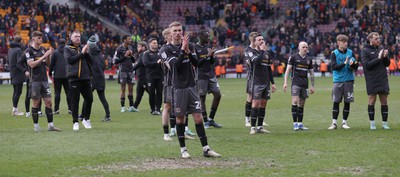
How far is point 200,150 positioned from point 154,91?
8332 mm

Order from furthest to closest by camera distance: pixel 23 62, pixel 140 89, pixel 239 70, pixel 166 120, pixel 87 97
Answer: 1. pixel 239 70
2. pixel 140 89
3. pixel 23 62
4. pixel 87 97
5. pixel 166 120

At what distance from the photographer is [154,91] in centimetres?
2164

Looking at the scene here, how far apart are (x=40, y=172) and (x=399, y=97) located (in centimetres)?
1849

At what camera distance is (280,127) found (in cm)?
1764

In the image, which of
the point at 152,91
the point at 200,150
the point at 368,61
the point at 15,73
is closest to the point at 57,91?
the point at 15,73

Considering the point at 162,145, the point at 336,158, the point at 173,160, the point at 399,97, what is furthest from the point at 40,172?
the point at 399,97

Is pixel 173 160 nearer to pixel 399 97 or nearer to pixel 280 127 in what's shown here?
pixel 280 127

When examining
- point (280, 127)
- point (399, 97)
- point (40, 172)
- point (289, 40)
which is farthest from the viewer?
point (289, 40)

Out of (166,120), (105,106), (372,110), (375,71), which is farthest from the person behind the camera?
(105,106)

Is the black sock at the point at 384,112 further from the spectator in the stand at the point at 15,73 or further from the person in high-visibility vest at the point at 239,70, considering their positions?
the person in high-visibility vest at the point at 239,70

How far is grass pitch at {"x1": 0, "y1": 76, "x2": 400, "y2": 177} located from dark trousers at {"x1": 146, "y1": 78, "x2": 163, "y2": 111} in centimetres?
149

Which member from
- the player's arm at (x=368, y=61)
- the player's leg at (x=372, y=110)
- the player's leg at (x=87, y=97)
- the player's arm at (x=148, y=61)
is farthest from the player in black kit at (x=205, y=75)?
the player's arm at (x=148, y=61)

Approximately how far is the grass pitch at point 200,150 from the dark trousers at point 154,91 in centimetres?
149

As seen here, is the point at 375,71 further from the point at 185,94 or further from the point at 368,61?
the point at 185,94
